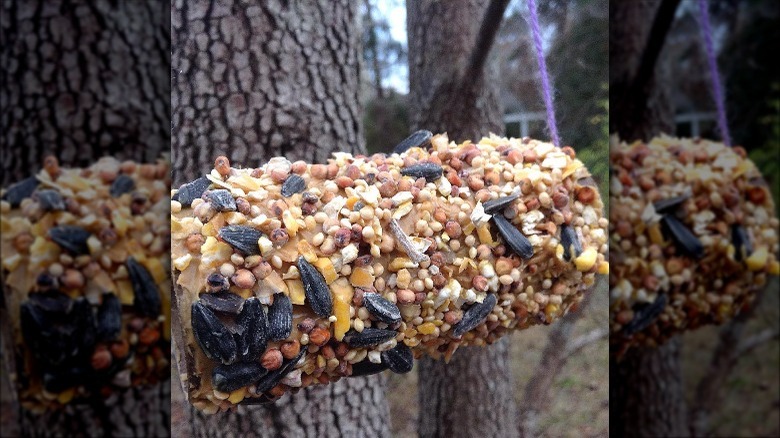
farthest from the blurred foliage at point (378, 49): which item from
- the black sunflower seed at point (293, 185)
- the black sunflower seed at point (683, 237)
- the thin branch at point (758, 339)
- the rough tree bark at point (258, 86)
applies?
the thin branch at point (758, 339)

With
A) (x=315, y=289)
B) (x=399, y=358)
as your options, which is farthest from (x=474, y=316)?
(x=315, y=289)

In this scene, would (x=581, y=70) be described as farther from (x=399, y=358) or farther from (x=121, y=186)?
(x=121, y=186)

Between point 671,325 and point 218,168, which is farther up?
point 218,168

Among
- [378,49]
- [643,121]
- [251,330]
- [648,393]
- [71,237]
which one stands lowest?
[648,393]

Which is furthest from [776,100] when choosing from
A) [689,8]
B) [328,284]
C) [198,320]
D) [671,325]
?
[198,320]

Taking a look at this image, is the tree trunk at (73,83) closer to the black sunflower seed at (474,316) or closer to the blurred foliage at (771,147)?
the black sunflower seed at (474,316)

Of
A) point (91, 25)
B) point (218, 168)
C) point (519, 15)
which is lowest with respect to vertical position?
point (218, 168)

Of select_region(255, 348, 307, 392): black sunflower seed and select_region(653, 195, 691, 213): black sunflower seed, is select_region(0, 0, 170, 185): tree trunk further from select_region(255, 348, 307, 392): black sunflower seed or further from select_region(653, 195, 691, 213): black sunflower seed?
select_region(653, 195, 691, 213): black sunflower seed

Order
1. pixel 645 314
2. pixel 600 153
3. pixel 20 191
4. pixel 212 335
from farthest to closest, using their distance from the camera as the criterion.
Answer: pixel 600 153 < pixel 645 314 < pixel 212 335 < pixel 20 191

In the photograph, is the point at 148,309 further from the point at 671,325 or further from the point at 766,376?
the point at 766,376
